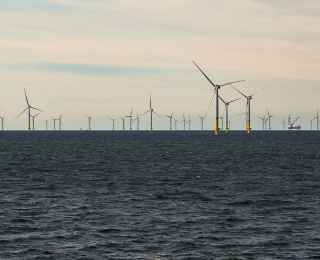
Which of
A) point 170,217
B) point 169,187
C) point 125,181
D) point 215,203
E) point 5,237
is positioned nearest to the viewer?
point 5,237

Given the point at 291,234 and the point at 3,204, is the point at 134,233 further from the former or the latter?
the point at 3,204

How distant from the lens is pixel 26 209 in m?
52.4

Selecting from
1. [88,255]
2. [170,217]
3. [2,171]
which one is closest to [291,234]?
[170,217]

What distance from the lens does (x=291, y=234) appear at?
4147cm

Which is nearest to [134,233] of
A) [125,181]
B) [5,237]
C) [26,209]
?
[5,237]

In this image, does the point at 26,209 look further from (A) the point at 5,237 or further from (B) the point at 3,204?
(A) the point at 5,237

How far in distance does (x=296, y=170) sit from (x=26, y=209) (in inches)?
2277

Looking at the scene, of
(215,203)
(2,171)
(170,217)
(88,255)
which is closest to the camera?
(88,255)

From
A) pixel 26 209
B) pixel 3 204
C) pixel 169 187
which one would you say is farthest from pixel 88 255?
pixel 169 187

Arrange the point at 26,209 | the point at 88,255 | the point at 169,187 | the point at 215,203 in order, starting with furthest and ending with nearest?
the point at 169,187 → the point at 215,203 → the point at 26,209 → the point at 88,255

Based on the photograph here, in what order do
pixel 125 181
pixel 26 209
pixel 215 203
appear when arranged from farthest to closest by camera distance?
pixel 125 181 → pixel 215 203 → pixel 26 209

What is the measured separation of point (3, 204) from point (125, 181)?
83.0 feet

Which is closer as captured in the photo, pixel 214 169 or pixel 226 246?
pixel 226 246

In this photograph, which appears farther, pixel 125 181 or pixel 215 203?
pixel 125 181
